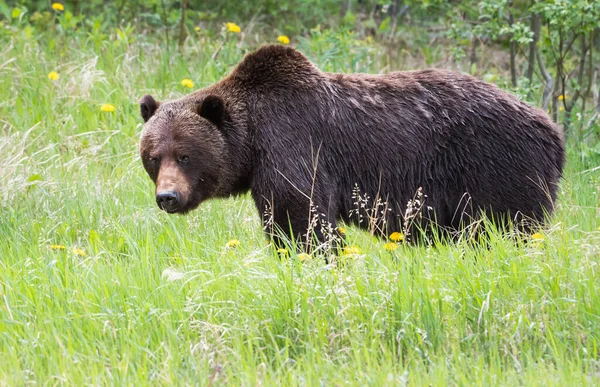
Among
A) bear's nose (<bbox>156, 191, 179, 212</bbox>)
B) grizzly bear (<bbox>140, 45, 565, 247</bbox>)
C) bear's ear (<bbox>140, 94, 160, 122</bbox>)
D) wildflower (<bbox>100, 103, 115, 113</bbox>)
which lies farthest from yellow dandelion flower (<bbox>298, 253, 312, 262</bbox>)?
wildflower (<bbox>100, 103, 115, 113</bbox>)

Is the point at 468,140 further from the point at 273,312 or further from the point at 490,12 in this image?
the point at 490,12

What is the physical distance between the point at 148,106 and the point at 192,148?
1.79ft

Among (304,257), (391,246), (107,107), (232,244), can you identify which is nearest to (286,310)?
(304,257)

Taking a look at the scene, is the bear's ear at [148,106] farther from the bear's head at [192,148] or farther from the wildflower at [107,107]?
the wildflower at [107,107]

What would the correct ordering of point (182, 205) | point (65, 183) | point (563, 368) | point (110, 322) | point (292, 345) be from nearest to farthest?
point (563, 368)
point (292, 345)
point (110, 322)
point (182, 205)
point (65, 183)

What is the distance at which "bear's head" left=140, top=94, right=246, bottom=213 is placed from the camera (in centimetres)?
530

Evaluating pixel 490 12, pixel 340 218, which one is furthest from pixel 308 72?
pixel 490 12

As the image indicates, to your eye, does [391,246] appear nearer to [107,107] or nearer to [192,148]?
[192,148]

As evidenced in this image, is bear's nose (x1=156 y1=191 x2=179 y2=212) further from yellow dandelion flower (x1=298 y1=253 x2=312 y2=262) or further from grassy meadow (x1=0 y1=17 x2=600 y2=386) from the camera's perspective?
yellow dandelion flower (x1=298 y1=253 x2=312 y2=262)

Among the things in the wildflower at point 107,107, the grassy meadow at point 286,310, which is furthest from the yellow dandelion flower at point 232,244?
the wildflower at point 107,107

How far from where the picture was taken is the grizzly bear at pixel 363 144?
211 inches

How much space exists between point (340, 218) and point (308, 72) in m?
0.95

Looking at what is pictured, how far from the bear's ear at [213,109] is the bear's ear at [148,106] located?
1.34 ft

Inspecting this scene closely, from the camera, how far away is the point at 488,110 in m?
5.55
